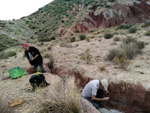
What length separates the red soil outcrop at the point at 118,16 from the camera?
2523cm

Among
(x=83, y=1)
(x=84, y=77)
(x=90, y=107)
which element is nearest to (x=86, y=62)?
(x=84, y=77)

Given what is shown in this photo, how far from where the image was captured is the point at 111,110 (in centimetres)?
430

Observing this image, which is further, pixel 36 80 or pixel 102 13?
pixel 102 13

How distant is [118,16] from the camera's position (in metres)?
25.8

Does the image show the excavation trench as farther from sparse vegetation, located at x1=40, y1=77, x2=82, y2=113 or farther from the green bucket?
the green bucket

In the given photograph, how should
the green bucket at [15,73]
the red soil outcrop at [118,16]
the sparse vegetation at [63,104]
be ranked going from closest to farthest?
the sparse vegetation at [63,104] < the green bucket at [15,73] < the red soil outcrop at [118,16]

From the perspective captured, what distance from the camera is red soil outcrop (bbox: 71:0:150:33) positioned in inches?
993

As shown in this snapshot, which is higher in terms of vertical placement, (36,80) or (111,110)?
(36,80)

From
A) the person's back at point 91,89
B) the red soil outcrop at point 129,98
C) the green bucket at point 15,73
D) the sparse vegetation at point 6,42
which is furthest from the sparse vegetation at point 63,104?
the sparse vegetation at point 6,42

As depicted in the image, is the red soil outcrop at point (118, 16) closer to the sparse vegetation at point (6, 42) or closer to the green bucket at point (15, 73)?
the sparse vegetation at point (6, 42)

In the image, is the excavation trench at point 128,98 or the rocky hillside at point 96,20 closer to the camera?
the excavation trench at point 128,98

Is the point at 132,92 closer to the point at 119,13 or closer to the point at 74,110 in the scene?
the point at 74,110

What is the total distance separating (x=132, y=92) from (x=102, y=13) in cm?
2409

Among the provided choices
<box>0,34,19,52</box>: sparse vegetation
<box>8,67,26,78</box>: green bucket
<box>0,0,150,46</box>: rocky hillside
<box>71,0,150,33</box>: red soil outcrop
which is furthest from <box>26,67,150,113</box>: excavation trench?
<box>71,0,150,33</box>: red soil outcrop
